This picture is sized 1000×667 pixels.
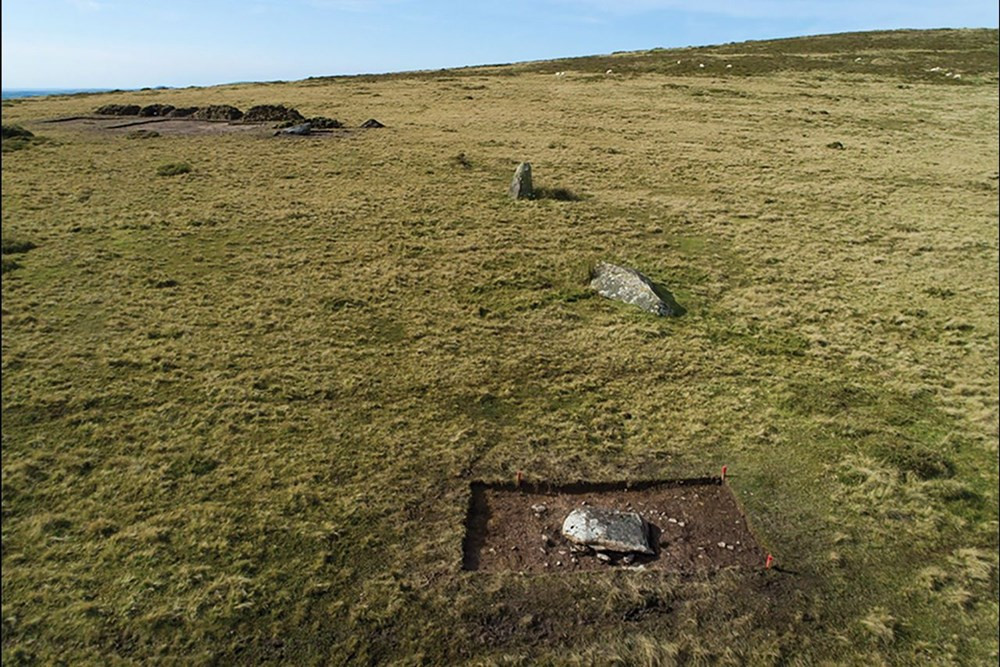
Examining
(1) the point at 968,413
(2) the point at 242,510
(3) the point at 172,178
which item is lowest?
(1) the point at 968,413

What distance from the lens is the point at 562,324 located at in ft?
57.6

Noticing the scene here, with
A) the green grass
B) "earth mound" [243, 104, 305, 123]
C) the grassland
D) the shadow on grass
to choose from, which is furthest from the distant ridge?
the green grass

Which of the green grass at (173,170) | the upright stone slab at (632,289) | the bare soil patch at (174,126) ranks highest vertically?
the bare soil patch at (174,126)

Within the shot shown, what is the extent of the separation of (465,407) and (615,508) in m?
4.24

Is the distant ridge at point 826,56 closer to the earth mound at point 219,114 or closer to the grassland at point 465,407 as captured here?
the grassland at point 465,407

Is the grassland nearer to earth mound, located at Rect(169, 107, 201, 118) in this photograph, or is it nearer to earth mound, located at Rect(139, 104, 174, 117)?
earth mound, located at Rect(169, 107, 201, 118)

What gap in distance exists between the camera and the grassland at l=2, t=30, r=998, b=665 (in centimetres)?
838

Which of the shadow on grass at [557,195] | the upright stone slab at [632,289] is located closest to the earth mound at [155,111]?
the shadow on grass at [557,195]

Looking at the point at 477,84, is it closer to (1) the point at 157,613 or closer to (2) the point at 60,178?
(2) the point at 60,178

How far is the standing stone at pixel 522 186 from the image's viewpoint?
1181 inches

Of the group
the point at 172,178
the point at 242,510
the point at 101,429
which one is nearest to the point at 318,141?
the point at 172,178

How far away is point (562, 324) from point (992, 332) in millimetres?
10557

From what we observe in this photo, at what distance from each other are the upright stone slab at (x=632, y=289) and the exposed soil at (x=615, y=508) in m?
7.82

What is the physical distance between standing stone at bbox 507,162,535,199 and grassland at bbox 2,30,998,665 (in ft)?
2.29
